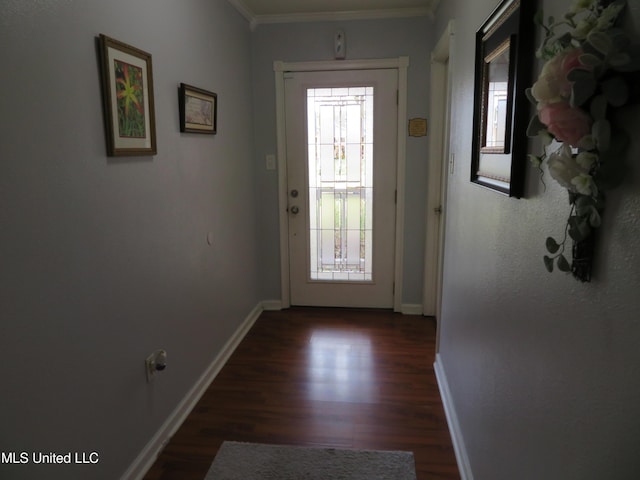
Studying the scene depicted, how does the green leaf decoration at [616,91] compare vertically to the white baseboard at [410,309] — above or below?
above

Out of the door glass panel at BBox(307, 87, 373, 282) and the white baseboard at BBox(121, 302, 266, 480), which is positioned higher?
the door glass panel at BBox(307, 87, 373, 282)

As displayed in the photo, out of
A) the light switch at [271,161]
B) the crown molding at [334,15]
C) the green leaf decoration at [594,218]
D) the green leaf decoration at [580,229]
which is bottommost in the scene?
the green leaf decoration at [580,229]

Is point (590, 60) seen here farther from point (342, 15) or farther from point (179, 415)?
point (342, 15)

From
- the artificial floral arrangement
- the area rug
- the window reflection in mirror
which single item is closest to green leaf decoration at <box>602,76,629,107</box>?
the artificial floral arrangement

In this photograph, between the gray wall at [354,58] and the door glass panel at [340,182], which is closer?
the gray wall at [354,58]

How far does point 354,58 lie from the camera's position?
343 cm

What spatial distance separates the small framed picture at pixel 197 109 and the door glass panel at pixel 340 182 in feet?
3.53

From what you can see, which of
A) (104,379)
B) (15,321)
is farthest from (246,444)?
(15,321)

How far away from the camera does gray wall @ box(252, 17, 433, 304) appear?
3379 mm

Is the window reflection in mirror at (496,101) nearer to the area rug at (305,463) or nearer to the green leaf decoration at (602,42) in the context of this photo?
the green leaf decoration at (602,42)

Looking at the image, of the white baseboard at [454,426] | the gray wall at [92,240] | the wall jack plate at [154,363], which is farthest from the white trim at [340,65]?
the wall jack plate at [154,363]

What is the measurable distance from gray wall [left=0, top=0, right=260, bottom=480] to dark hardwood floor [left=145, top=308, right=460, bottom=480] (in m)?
0.25

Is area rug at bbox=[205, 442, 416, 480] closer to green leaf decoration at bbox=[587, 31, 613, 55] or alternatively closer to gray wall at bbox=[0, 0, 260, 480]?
gray wall at bbox=[0, 0, 260, 480]

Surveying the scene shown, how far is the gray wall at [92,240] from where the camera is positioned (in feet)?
4.03
